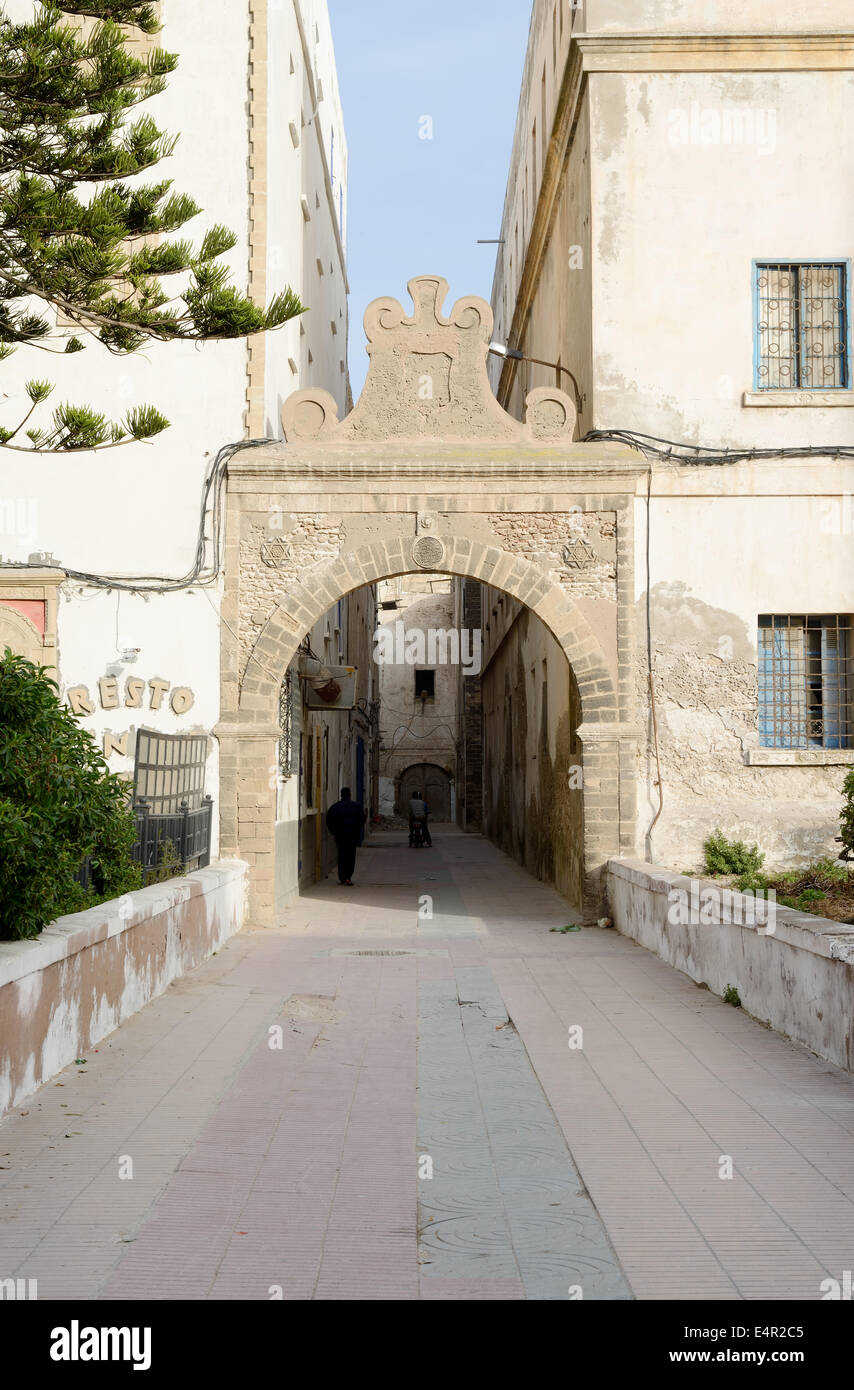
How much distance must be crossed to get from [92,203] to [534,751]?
14417 mm

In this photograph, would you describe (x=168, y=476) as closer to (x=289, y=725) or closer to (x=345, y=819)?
(x=289, y=725)

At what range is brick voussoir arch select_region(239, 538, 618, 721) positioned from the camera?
1402 cm

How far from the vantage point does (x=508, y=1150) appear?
5.29 m

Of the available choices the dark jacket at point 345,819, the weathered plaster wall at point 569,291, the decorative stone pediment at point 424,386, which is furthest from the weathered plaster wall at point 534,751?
the weathered plaster wall at point 569,291

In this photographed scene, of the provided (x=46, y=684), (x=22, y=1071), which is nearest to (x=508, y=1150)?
(x=22, y=1071)

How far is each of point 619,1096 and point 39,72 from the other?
6194mm

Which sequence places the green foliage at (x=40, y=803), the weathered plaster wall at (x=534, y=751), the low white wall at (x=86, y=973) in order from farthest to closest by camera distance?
the weathered plaster wall at (x=534, y=751), the green foliage at (x=40, y=803), the low white wall at (x=86, y=973)

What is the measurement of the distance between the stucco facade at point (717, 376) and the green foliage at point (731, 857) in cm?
16

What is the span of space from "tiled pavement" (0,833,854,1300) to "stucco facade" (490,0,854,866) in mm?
4891

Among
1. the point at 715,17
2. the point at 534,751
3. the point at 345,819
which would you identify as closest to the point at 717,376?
the point at 715,17

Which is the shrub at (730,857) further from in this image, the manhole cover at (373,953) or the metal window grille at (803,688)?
the manhole cover at (373,953)

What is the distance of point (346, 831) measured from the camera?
19.3 m

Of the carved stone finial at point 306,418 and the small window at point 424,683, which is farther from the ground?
the carved stone finial at point 306,418

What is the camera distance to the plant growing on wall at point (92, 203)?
290 inches
